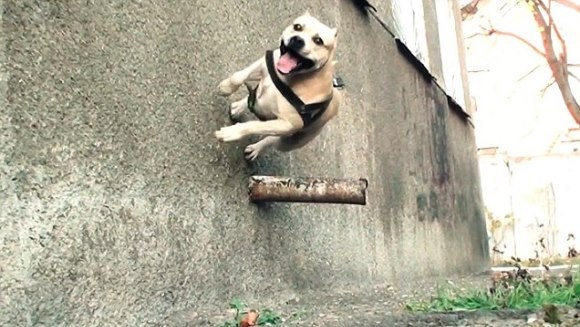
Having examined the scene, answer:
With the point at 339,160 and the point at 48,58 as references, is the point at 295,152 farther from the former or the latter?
the point at 48,58

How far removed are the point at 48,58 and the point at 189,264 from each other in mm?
840

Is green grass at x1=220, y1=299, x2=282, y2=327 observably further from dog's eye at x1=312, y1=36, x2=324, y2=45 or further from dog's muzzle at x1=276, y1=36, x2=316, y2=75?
dog's eye at x1=312, y1=36, x2=324, y2=45

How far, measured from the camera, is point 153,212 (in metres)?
2.33

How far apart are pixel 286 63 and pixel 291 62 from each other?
2cm

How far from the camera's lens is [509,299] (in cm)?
259

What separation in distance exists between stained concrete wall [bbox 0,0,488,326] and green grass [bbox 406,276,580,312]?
0.66 metres

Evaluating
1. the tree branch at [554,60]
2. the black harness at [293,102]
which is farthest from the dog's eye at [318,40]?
the tree branch at [554,60]

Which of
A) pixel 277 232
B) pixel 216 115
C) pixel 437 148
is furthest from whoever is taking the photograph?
pixel 437 148

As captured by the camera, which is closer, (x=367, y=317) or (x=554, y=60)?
(x=367, y=317)

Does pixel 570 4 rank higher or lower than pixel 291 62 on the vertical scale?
higher

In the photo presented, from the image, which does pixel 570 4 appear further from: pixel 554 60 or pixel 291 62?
Answer: pixel 291 62

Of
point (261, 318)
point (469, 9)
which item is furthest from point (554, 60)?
point (261, 318)

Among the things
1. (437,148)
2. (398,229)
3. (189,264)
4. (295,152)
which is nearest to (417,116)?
(437,148)

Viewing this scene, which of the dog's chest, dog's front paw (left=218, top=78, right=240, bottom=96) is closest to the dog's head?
the dog's chest
